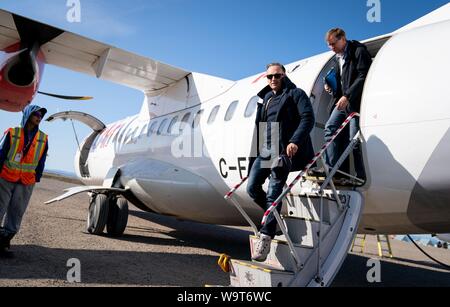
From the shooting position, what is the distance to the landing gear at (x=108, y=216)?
9047 mm

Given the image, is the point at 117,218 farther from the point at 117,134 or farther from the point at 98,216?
the point at 117,134

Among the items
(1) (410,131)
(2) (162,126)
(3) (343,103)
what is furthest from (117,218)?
(1) (410,131)

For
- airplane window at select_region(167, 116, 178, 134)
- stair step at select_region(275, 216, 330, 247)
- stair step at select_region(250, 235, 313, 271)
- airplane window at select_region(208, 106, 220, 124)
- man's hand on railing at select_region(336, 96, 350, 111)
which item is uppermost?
airplane window at select_region(167, 116, 178, 134)

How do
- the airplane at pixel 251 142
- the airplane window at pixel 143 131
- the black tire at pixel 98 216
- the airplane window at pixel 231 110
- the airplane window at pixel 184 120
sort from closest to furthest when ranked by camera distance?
the airplane at pixel 251 142 → the airplane window at pixel 231 110 → the airplane window at pixel 184 120 → the black tire at pixel 98 216 → the airplane window at pixel 143 131

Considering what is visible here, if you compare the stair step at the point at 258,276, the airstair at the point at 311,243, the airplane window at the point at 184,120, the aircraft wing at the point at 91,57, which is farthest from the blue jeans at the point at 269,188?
the aircraft wing at the point at 91,57

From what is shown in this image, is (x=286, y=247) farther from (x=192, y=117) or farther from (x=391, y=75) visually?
(x=192, y=117)

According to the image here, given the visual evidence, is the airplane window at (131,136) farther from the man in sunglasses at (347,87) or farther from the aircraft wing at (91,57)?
the man in sunglasses at (347,87)

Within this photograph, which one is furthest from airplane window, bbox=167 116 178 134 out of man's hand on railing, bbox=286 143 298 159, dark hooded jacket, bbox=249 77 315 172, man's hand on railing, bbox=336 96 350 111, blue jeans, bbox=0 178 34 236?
man's hand on railing, bbox=286 143 298 159

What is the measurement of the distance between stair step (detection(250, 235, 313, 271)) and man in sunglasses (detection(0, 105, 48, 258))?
150 inches

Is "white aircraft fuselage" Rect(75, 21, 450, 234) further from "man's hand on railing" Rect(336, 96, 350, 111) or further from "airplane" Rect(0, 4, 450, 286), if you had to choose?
"man's hand on railing" Rect(336, 96, 350, 111)

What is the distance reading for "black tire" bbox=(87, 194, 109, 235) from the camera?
355 inches

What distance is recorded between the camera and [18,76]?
27.0ft

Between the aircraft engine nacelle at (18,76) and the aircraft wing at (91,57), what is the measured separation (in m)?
0.40
